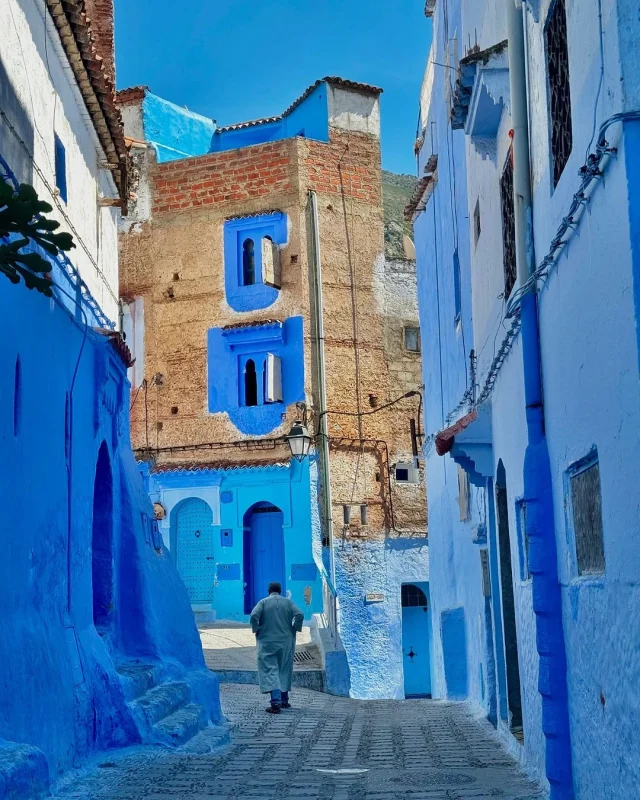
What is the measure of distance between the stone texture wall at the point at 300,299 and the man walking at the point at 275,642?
11133 millimetres

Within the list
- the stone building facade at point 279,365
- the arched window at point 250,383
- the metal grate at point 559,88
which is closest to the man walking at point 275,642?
the metal grate at point 559,88

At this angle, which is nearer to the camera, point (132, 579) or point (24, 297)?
point (24, 297)

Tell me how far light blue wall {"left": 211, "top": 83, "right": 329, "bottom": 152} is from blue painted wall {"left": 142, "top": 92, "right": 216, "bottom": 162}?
1.82 ft

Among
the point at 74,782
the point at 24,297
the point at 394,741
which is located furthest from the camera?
the point at 394,741

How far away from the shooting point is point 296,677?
16.9 metres

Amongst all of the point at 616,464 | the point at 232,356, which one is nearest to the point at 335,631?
the point at 232,356

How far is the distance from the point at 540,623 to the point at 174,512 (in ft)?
61.1

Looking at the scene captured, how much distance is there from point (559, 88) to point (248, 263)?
19.2m

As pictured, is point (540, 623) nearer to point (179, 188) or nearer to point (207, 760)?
point (207, 760)

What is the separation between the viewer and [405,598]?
81.0ft

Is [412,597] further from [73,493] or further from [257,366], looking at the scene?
[73,493]

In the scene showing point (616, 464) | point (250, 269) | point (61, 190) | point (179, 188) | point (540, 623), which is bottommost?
point (540, 623)

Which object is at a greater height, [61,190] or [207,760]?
[61,190]

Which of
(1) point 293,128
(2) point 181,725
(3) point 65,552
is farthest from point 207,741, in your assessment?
(1) point 293,128
